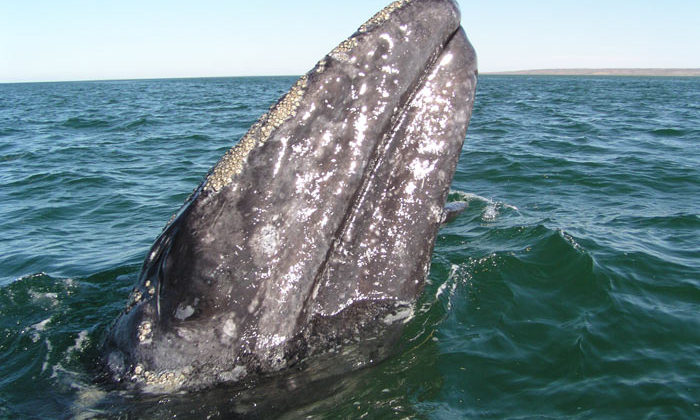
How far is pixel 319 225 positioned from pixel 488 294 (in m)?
2.78

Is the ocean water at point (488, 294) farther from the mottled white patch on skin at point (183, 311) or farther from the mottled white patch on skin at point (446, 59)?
the mottled white patch on skin at point (446, 59)

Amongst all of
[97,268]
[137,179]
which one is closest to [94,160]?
[137,179]

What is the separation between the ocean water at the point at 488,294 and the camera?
3.64 metres

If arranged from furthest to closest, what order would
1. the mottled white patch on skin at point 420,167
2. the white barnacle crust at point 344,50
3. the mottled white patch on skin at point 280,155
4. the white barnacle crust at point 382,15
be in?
the mottled white patch on skin at point 420,167 → the white barnacle crust at point 382,15 → the white barnacle crust at point 344,50 → the mottled white patch on skin at point 280,155

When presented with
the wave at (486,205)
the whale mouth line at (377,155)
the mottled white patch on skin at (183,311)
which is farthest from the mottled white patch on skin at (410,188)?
the wave at (486,205)

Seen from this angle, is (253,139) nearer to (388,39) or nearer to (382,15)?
(388,39)

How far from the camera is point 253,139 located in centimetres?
317

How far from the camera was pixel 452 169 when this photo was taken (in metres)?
3.87

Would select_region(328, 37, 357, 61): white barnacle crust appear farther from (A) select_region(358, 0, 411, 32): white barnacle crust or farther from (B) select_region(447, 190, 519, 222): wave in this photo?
(B) select_region(447, 190, 519, 222): wave

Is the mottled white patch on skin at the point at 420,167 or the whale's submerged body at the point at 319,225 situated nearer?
the whale's submerged body at the point at 319,225

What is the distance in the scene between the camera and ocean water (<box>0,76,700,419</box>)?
3639 millimetres

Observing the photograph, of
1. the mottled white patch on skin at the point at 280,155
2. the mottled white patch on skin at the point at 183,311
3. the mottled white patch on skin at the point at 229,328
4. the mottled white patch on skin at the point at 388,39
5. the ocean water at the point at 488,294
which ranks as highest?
the mottled white patch on skin at the point at 388,39

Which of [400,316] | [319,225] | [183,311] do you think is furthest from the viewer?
[400,316]

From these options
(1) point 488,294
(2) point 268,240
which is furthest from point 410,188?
(1) point 488,294
